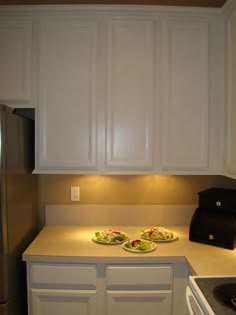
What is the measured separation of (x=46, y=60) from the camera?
5.43 ft

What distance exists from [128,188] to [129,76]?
0.84 meters

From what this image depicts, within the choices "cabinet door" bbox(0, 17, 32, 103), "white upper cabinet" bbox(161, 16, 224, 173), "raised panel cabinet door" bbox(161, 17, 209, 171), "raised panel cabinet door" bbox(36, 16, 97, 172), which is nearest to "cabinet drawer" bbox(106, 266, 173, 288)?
"white upper cabinet" bbox(161, 16, 224, 173)

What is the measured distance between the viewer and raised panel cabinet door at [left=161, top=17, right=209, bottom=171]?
167 cm

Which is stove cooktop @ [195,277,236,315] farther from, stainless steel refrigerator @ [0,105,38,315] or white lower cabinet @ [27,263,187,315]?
stainless steel refrigerator @ [0,105,38,315]

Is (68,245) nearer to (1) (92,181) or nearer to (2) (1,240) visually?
(2) (1,240)

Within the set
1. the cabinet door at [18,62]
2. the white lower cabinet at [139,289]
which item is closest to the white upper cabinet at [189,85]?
the white lower cabinet at [139,289]

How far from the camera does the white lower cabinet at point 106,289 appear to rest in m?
1.42

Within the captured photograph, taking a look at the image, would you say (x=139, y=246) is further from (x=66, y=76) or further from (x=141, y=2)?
(x=141, y=2)

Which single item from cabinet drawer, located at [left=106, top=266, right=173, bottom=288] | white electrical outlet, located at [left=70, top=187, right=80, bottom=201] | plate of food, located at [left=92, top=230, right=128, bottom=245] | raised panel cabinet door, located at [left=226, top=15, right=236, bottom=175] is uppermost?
raised panel cabinet door, located at [left=226, top=15, right=236, bottom=175]

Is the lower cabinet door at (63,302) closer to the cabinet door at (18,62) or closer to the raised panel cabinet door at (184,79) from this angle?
the raised panel cabinet door at (184,79)

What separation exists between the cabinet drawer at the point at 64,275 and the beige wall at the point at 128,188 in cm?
58

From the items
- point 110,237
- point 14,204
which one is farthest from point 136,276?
point 14,204

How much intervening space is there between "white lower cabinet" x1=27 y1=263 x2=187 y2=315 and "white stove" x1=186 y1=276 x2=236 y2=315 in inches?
12.5

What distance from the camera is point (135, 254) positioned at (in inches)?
56.9
